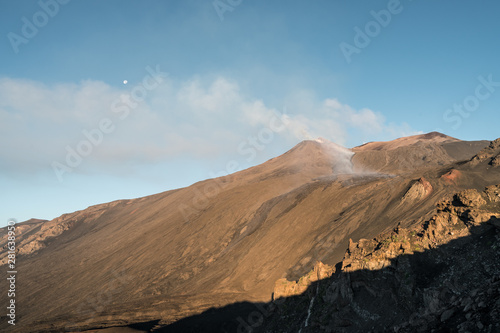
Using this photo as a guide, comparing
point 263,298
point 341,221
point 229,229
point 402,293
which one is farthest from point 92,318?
point 402,293

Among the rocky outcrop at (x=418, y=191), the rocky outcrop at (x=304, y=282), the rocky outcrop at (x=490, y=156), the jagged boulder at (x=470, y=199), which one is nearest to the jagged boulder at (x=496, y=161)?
the rocky outcrop at (x=490, y=156)

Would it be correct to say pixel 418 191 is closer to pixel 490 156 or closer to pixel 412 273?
pixel 490 156

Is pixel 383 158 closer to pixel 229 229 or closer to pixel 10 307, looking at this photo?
pixel 229 229

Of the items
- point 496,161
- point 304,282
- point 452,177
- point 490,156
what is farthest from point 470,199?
point 490,156

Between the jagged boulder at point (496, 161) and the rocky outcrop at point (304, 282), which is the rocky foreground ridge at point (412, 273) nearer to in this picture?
the rocky outcrop at point (304, 282)


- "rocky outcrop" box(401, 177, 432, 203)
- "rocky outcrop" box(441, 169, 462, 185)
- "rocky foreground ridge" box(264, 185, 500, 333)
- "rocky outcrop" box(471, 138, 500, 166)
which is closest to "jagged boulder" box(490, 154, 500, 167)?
"rocky outcrop" box(471, 138, 500, 166)

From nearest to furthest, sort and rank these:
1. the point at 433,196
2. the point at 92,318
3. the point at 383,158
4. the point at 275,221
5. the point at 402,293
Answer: the point at 402,293, the point at 92,318, the point at 433,196, the point at 275,221, the point at 383,158
